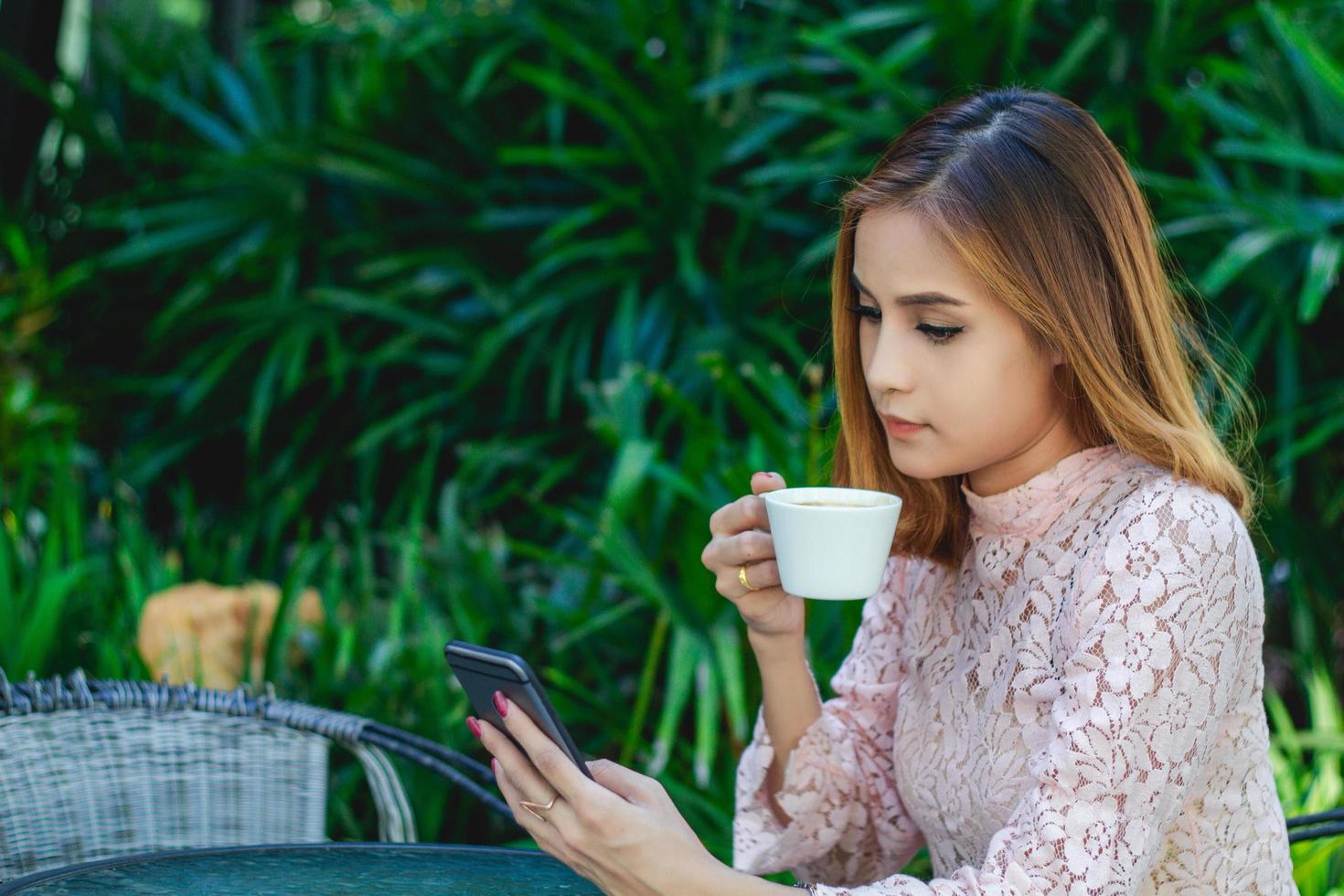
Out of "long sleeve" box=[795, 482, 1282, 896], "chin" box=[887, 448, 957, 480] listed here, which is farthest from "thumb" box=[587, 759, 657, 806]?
"chin" box=[887, 448, 957, 480]

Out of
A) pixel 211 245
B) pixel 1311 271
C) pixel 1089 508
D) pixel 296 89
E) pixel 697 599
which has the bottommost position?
pixel 697 599

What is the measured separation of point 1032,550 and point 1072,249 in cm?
32

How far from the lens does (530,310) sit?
11.8ft

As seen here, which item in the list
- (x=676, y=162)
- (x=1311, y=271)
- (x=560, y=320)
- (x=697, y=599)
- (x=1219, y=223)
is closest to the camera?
(x=697, y=599)

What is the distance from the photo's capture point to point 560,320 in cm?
388

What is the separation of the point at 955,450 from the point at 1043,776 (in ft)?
1.03

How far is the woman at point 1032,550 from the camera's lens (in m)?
1.21

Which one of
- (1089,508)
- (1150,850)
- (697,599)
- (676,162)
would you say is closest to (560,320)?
(676,162)

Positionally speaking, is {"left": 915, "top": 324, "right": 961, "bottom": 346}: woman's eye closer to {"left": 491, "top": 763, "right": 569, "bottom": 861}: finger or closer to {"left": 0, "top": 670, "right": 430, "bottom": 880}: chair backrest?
{"left": 491, "top": 763, "right": 569, "bottom": 861}: finger

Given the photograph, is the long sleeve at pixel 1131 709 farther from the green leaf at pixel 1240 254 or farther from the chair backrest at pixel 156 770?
the green leaf at pixel 1240 254

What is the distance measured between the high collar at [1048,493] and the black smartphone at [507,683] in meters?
0.52

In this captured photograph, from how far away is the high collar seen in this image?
1.42 metres

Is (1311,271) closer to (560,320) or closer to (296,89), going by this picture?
(560,320)

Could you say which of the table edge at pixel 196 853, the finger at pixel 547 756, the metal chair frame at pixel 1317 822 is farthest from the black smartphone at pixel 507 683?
the metal chair frame at pixel 1317 822
